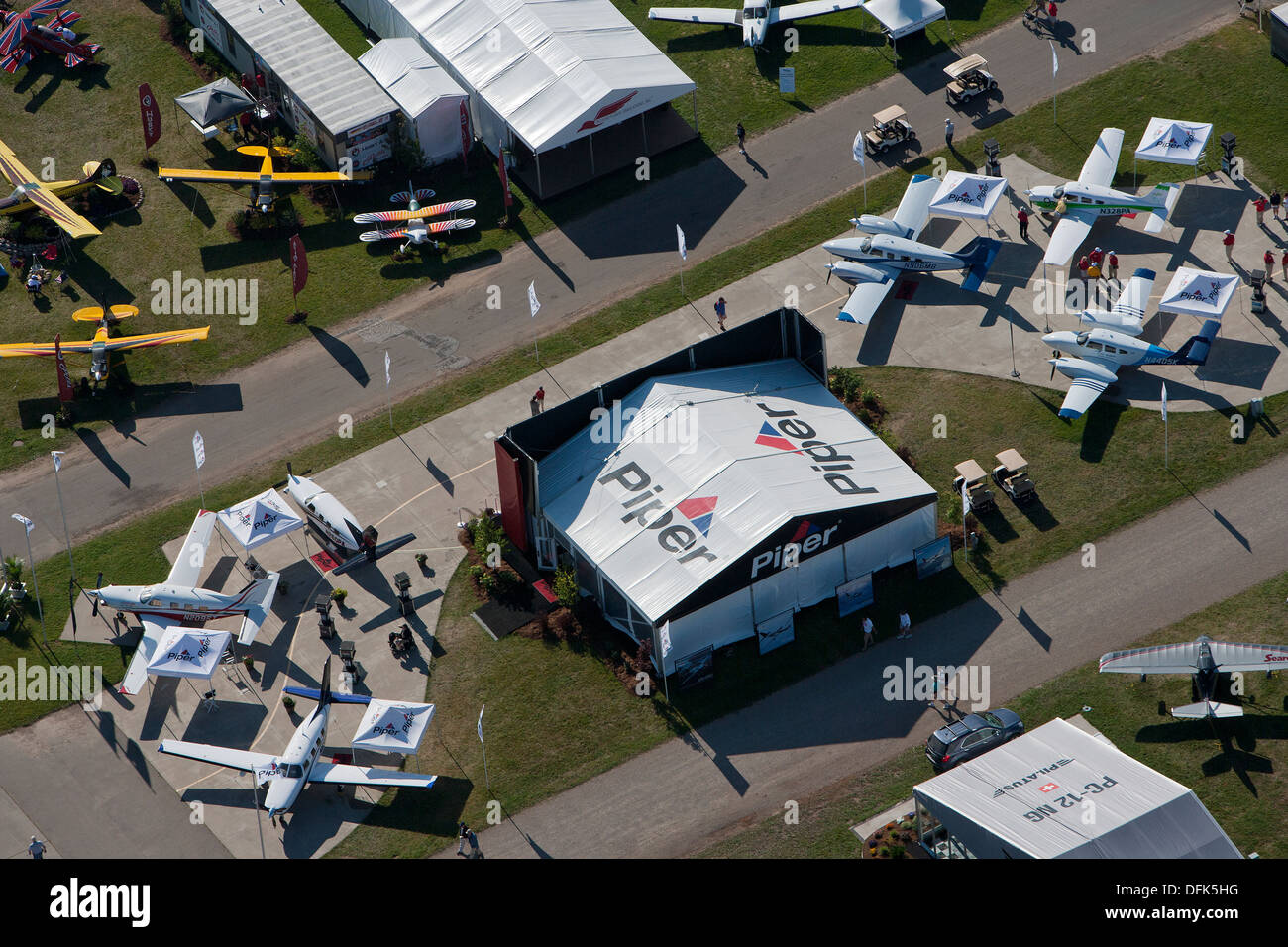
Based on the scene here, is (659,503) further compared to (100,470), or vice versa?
(100,470)

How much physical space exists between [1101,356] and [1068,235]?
8493 mm

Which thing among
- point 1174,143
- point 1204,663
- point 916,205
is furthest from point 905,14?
point 1204,663

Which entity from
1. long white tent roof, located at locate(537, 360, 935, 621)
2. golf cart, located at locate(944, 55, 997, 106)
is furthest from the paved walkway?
golf cart, located at locate(944, 55, 997, 106)

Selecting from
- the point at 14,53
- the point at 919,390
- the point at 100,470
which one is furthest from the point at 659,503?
the point at 14,53

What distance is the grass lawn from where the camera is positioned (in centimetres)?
5875

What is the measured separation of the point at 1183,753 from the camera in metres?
60.5

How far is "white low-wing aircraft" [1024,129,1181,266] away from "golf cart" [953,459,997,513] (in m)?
14.0

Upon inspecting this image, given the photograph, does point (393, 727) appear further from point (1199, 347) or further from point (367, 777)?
point (1199, 347)

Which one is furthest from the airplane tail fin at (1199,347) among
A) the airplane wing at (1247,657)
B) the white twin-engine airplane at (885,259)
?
the airplane wing at (1247,657)

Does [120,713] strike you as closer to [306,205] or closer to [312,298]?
[312,298]

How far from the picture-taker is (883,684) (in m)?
63.9

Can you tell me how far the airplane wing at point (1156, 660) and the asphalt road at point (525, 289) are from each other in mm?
30130

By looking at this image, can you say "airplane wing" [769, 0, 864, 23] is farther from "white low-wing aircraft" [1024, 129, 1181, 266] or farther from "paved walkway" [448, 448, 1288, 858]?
"paved walkway" [448, 448, 1288, 858]

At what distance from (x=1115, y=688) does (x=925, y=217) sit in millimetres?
27142
